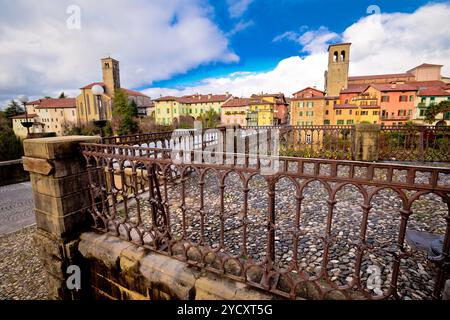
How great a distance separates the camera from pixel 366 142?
775 cm

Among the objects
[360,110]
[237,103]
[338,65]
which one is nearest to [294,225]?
[360,110]

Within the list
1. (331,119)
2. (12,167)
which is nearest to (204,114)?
(331,119)

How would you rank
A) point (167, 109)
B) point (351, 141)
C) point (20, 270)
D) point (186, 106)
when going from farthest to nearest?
point (186, 106) → point (167, 109) → point (351, 141) → point (20, 270)

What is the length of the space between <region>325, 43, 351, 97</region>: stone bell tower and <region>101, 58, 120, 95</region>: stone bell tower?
5636 centimetres

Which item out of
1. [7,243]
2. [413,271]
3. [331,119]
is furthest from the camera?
[331,119]

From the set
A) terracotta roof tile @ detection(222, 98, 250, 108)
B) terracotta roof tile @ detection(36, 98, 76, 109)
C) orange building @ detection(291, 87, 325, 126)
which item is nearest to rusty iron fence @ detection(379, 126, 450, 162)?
orange building @ detection(291, 87, 325, 126)

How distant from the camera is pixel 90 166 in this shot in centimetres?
283

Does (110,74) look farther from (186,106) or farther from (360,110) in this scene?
(360,110)

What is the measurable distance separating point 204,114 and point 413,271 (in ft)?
201

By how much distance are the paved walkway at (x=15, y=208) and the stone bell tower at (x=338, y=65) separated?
57.3 metres

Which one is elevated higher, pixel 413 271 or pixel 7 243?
pixel 413 271

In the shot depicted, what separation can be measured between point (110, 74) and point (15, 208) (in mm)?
63293

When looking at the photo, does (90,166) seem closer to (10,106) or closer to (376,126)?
(376,126)

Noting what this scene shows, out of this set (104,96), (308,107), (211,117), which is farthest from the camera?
(211,117)
